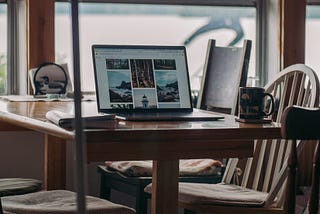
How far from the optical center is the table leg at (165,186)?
190 centimetres

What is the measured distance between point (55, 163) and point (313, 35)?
2278 millimetres

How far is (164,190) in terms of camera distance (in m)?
1.91

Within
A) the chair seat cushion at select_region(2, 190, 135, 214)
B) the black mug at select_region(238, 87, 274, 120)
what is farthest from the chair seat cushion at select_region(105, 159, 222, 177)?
the black mug at select_region(238, 87, 274, 120)

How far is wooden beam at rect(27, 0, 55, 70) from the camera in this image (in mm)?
3764

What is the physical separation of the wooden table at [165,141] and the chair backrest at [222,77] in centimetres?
79

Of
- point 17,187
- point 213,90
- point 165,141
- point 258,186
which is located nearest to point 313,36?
point 213,90

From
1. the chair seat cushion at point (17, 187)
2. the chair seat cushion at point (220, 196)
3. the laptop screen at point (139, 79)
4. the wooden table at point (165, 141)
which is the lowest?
the chair seat cushion at point (17, 187)

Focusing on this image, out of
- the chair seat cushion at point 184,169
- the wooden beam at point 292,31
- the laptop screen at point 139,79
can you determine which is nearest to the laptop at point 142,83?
the laptop screen at point 139,79

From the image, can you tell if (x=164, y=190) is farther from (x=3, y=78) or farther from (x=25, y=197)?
(x=3, y=78)

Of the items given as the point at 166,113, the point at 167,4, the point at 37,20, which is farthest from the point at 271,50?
the point at 166,113

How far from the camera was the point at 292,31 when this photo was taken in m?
4.21

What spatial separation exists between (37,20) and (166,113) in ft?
6.20

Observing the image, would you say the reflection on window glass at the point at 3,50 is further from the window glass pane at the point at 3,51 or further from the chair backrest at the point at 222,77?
the chair backrest at the point at 222,77

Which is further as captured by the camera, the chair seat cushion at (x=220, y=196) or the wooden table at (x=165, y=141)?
the chair seat cushion at (x=220, y=196)
